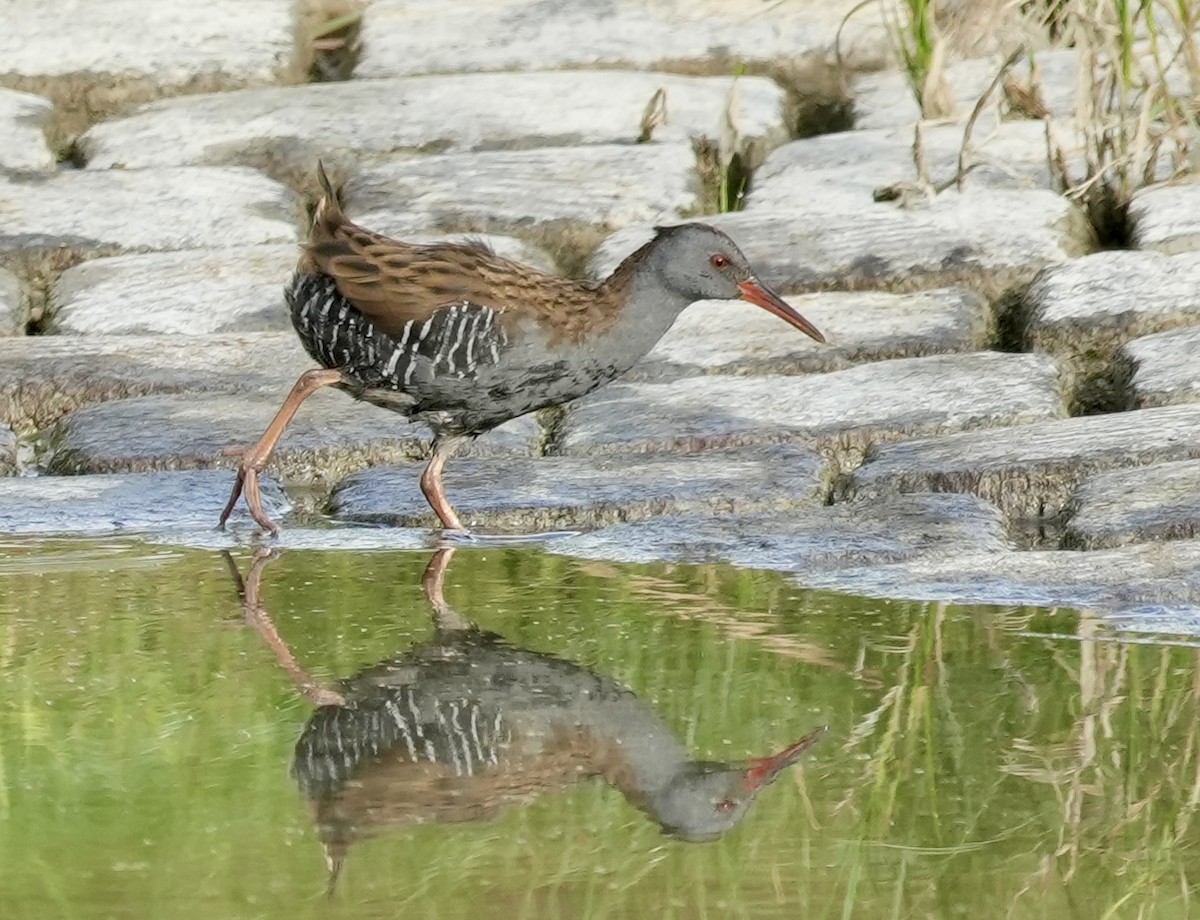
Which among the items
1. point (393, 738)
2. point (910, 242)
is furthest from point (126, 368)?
point (393, 738)

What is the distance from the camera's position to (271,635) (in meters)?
3.09

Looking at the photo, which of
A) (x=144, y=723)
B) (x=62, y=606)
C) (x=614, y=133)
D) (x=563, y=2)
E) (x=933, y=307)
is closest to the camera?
(x=144, y=723)

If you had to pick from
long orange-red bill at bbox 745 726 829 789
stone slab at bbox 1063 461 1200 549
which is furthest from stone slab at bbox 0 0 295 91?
long orange-red bill at bbox 745 726 829 789

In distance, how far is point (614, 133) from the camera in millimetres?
6227

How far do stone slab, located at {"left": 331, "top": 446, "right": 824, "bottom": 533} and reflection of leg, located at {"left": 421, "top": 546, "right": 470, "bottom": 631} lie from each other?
22cm

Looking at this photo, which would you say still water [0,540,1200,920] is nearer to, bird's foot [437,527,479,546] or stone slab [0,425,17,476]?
bird's foot [437,527,479,546]

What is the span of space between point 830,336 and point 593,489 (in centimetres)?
110

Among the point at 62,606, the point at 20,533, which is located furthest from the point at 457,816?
the point at 20,533

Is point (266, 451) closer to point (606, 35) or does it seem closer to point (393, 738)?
point (393, 738)

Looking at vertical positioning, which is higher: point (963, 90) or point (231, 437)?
point (963, 90)

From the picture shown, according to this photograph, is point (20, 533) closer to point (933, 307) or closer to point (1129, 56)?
point (933, 307)

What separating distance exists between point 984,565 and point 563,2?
434 cm

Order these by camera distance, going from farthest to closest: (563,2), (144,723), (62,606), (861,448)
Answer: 1. (563,2)
2. (861,448)
3. (62,606)
4. (144,723)

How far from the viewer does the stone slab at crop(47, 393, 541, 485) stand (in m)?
4.26
